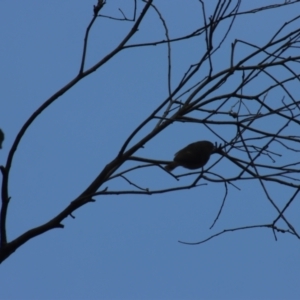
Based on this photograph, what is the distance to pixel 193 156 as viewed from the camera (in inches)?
140

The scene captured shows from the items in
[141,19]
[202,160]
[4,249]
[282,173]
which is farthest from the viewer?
[202,160]

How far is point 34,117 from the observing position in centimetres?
223

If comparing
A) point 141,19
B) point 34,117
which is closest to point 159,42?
point 141,19

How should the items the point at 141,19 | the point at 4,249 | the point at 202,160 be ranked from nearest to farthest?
the point at 4,249, the point at 141,19, the point at 202,160

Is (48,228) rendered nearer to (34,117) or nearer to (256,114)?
(34,117)

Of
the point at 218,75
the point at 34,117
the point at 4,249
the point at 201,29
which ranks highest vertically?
the point at 201,29

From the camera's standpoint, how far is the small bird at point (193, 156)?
11.2ft

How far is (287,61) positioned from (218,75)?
0.32 m

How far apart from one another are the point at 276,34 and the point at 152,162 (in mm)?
805

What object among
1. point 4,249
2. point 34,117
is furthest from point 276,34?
point 4,249

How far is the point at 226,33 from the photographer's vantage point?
8.64ft

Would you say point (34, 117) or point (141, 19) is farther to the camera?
point (141, 19)

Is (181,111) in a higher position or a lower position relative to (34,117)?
higher

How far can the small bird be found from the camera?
3422 millimetres
